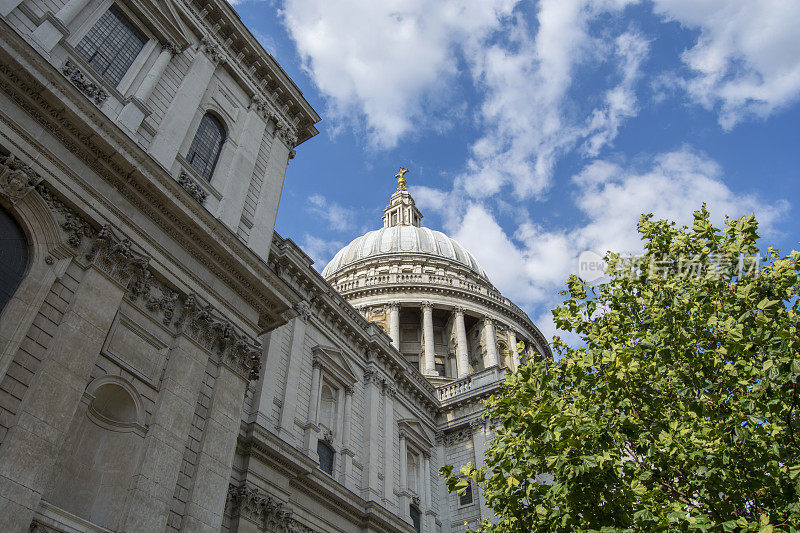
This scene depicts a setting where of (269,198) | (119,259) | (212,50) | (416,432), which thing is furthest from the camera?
(416,432)

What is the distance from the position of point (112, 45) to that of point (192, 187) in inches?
157

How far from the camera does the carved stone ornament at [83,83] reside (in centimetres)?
1345

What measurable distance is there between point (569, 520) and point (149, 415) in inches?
324

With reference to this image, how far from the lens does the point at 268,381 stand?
19.4 m

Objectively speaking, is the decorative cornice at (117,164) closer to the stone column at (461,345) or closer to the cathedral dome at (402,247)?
the stone column at (461,345)

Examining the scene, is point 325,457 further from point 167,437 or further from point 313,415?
point 167,437

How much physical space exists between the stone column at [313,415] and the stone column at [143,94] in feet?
35.2

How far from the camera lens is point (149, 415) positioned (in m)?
12.2

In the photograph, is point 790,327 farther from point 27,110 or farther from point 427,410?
point 427,410

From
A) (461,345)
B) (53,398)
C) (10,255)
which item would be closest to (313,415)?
(53,398)

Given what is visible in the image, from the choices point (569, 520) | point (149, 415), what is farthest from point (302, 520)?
point (569, 520)

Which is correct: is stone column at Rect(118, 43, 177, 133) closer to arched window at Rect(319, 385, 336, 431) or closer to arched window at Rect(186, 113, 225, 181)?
arched window at Rect(186, 113, 225, 181)

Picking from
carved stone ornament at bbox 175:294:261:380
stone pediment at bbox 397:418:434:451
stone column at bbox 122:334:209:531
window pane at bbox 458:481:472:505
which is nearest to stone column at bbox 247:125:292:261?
carved stone ornament at bbox 175:294:261:380

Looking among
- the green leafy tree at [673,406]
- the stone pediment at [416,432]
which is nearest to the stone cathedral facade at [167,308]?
the stone pediment at [416,432]
